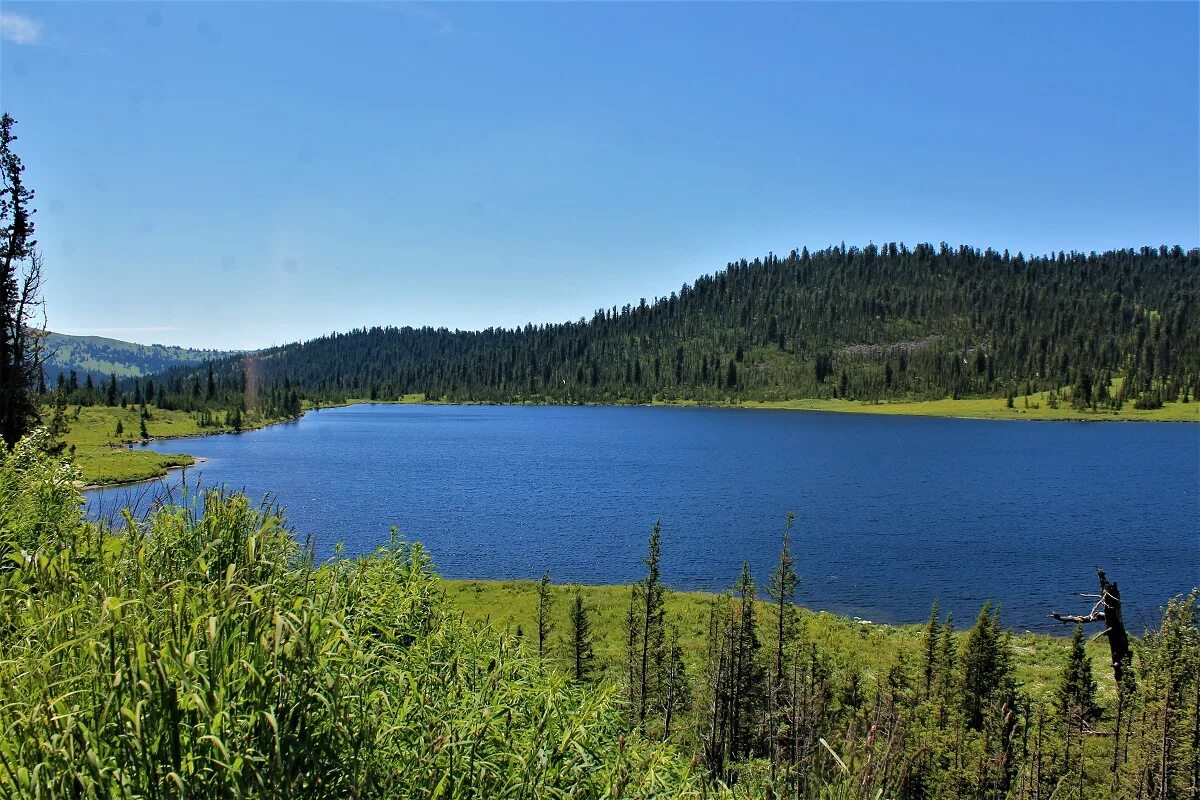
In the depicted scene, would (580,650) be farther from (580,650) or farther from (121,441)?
(121,441)

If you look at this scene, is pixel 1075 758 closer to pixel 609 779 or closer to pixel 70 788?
pixel 609 779

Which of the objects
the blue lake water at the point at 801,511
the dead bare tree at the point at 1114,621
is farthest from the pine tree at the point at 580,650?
the dead bare tree at the point at 1114,621

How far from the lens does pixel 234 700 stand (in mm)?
6066

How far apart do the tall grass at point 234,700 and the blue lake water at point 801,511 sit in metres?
16.5

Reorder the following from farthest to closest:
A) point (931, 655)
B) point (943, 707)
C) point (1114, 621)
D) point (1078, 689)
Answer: point (931, 655)
point (1078, 689)
point (943, 707)
point (1114, 621)

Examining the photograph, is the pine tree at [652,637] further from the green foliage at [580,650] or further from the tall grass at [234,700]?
the tall grass at [234,700]

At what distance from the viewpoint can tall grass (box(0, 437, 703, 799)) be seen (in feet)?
18.8

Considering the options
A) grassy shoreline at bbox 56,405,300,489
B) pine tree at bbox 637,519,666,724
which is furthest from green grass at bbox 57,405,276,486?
pine tree at bbox 637,519,666,724

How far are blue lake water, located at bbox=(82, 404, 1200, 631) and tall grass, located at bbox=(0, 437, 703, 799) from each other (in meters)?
16.5

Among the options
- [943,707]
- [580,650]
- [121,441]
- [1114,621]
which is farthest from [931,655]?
[121,441]

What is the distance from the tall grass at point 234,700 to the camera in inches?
225

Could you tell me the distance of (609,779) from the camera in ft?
28.0

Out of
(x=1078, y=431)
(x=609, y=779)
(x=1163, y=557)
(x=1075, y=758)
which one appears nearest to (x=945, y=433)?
(x=1078, y=431)

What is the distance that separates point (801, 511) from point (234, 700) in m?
87.3
